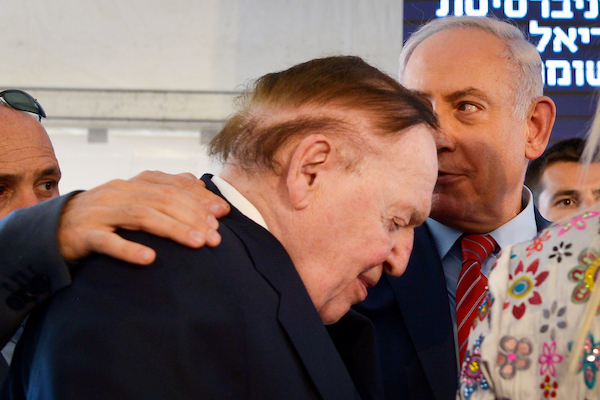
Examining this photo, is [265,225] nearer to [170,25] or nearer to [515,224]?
[515,224]

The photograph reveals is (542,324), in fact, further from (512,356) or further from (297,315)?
(297,315)

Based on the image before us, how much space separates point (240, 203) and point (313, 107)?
23cm

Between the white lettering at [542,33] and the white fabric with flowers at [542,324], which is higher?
the white lettering at [542,33]

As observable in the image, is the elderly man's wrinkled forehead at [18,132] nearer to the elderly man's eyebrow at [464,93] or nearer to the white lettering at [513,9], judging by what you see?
the elderly man's eyebrow at [464,93]

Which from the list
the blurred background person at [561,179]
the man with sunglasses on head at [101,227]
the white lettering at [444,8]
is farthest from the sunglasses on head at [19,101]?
the blurred background person at [561,179]

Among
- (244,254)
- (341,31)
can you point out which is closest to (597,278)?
(244,254)

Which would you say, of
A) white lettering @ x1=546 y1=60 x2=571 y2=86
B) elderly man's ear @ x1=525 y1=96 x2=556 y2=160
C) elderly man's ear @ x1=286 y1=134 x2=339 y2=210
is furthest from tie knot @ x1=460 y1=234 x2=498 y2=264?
white lettering @ x1=546 y1=60 x2=571 y2=86

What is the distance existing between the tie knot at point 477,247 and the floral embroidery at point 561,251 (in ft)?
3.18

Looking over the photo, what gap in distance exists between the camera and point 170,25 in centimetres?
384

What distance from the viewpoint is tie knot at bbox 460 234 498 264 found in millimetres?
1779

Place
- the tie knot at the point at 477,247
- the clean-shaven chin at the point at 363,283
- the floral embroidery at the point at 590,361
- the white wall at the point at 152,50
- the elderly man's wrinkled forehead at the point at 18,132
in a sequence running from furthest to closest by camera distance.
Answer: the white wall at the point at 152,50 → the elderly man's wrinkled forehead at the point at 18,132 → the tie knot at the point at 477,247 → the clean-shaven chin at the point at 363,283 → the floral embroidery at the point at 590,361

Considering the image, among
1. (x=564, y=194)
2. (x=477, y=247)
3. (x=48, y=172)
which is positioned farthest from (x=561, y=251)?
(x=564, y=194)

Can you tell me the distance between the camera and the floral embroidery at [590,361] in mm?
699

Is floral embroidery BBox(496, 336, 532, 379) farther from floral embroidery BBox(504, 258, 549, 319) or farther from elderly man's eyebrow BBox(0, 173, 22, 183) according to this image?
elderly man's eyebrow BBox(0, 173, 22, 183)
